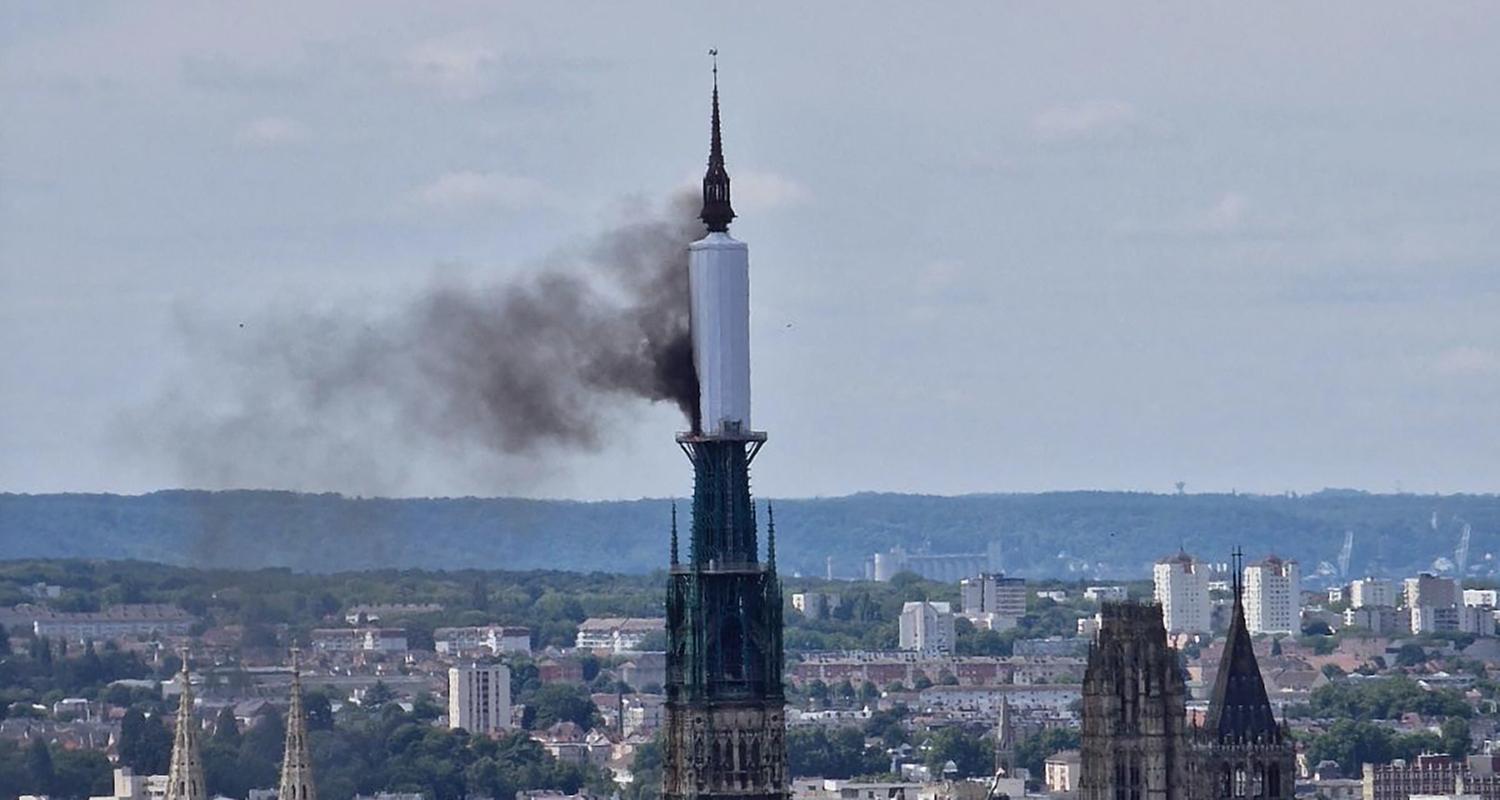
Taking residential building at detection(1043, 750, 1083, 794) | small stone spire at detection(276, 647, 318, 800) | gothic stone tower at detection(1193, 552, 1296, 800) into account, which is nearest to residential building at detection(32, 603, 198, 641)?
small stone spire at detection(276, 647, 318, 800)

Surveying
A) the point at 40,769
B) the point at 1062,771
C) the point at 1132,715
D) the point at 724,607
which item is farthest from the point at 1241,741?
the point at 1062,771

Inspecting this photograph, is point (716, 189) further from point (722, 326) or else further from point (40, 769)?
point (40, 769)

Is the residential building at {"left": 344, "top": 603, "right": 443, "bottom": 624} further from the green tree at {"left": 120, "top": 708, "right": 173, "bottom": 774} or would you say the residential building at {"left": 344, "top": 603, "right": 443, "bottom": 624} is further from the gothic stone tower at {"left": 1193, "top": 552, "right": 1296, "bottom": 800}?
the gothic stone tower at {"left": 1193, "top": 552, "right": 1296, "bottom": 800}

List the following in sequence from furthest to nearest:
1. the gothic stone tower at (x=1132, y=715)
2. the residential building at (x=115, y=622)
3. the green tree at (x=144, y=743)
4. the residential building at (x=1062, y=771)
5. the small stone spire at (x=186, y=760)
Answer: the residential building at (x=1062, y=771) < the green tree at (x=144, y=743) < the residential building at (x=115, y=622) < the small stone spire at (x=186, y=760) < the gothic stone tower at (x=1132, y=715)

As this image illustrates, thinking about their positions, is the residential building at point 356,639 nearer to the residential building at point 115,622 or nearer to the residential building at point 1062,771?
the residential building at point 115,622

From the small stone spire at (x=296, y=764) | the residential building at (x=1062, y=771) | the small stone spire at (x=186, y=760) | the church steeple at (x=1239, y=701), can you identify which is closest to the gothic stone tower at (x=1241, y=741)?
the church steeple at (x=1239, y=701)
